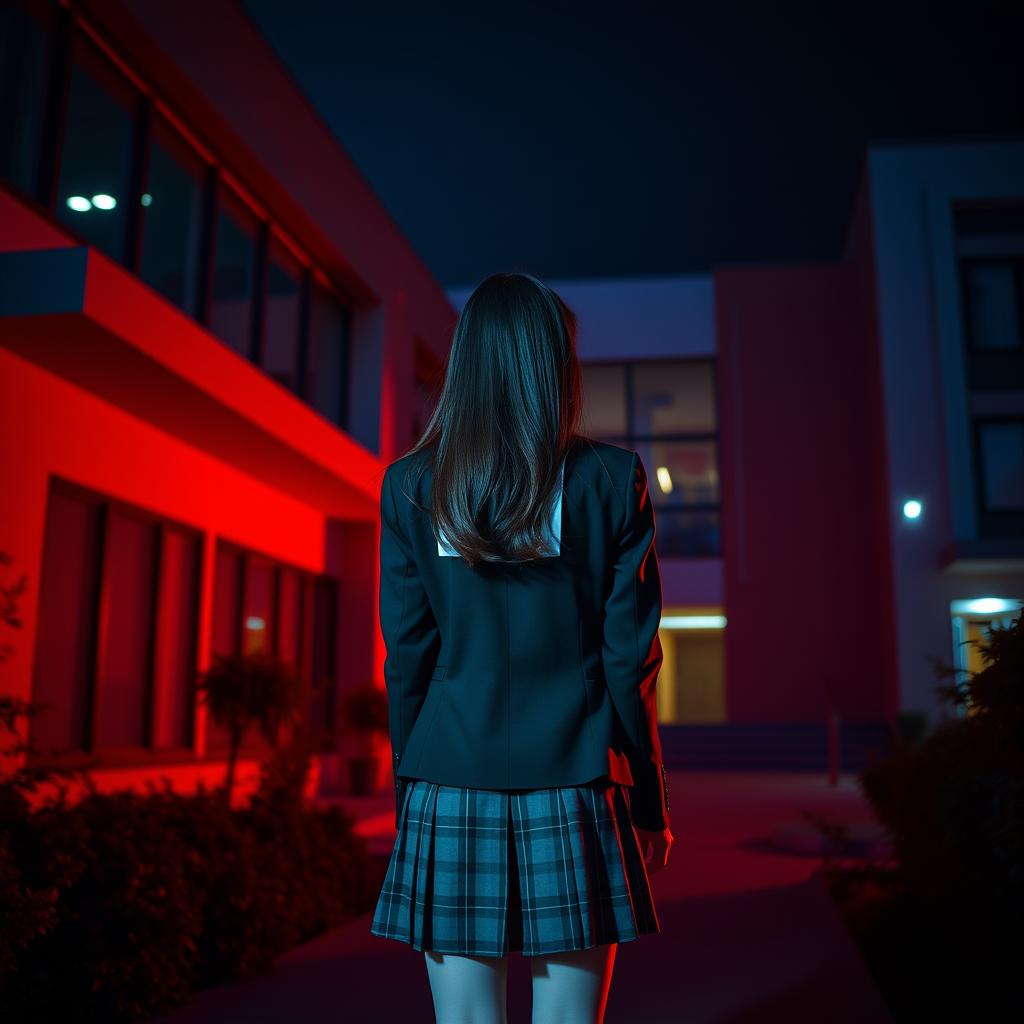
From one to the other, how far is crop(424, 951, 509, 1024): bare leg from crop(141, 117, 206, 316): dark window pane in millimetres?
Result: 6624

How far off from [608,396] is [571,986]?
56.5 ft

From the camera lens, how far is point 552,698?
1.34 metres

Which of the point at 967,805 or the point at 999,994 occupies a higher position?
the point at 967,805

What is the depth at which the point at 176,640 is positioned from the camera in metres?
7.72

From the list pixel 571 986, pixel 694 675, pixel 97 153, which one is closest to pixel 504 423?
pixel 571 986

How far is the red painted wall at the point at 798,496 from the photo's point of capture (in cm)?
1567

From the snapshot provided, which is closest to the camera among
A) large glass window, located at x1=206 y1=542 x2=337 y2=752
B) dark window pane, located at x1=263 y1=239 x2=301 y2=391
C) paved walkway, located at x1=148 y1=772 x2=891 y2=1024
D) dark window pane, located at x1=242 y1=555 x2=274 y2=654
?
paved walkway, located at x1=148 y1=772 x2=891 y2=1024

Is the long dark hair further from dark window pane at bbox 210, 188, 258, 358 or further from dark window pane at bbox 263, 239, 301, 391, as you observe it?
dark window pane at bbox 263, 239, 301, 391

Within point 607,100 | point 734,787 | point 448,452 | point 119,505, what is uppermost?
point 607,100

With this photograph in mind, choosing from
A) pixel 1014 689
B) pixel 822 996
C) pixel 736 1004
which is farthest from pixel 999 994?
pixel 1014 689

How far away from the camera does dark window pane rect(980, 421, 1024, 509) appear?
13.2m

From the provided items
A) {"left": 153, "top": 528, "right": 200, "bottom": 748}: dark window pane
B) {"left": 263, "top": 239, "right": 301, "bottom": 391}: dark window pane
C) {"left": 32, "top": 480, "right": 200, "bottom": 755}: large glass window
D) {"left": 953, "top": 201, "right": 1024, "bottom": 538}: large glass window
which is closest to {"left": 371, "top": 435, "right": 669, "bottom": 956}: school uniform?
{"left": 32, "top": 480, "right": 200, "bottom": 755}: large glass window

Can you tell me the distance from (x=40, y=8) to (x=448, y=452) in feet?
19.1

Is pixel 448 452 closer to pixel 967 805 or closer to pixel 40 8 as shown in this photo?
pixel 967 805
